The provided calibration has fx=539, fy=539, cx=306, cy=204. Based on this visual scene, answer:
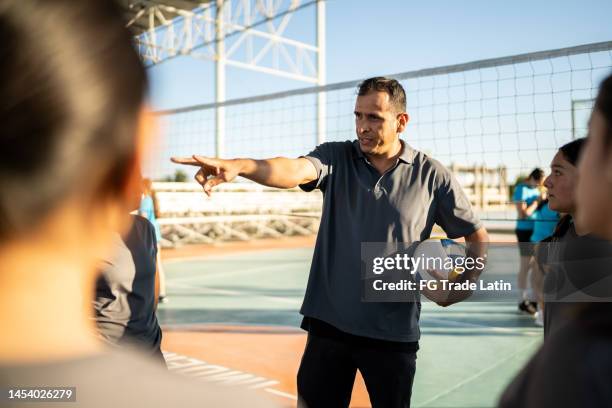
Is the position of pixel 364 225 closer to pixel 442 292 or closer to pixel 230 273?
pixel 442 292

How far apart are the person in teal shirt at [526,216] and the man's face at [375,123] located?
4.17m

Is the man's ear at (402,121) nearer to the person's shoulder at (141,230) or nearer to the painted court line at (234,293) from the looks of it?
the person's shoulder at (141,230)

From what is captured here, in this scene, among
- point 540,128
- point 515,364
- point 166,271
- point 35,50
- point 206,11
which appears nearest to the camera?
point 35,50

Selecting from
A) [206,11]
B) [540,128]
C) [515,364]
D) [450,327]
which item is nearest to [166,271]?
[450,327]

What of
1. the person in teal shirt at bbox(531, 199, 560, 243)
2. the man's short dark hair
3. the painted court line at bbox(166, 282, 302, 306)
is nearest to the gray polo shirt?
the man's short dark hair

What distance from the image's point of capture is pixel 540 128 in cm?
338

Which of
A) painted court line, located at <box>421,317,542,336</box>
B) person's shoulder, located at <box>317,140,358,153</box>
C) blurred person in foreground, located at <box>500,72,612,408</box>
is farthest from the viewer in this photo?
painted court line, located at <box>421,317,542,336</box>

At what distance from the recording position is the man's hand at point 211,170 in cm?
193

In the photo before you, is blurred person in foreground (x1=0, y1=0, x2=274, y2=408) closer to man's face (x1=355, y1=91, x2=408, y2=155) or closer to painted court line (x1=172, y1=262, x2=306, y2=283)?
man's face (x1=355, y1=91, x2=408, y2=155)

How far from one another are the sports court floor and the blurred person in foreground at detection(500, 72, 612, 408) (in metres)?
1.92

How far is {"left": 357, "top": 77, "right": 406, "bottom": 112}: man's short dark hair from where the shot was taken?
90.3 inches

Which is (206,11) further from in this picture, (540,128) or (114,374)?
(114,374)

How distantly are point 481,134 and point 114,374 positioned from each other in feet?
11.7

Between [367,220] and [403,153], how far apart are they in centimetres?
34
